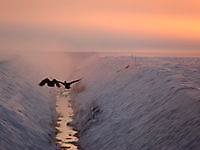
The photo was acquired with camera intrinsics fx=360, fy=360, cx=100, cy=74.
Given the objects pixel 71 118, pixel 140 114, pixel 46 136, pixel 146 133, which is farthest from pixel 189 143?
pixel 71 118

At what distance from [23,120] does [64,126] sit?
19.2 ft

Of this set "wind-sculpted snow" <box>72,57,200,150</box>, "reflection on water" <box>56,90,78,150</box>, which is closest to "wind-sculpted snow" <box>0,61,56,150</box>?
"reflection on water" <box>56,90,78,150</box>

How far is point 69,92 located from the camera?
5838 cm

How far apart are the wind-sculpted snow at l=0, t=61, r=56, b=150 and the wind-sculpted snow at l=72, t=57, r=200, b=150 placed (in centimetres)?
341

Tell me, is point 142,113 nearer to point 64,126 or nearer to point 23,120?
point 64,126

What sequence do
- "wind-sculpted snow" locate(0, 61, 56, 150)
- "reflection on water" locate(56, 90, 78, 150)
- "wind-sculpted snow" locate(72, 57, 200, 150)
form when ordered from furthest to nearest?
"reflection on water" locate(56, 90, 78, 150) < "wind-sculpted snow" locate(0, 61, 56, 150) < "wind-sculpted snow" locate(72, 57, 200, 150)

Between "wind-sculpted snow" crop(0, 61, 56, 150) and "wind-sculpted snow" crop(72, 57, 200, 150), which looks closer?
"wind-sculpted snow" crop(72, 57, 200, 150)

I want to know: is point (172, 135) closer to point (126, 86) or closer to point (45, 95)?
point (126, 86)

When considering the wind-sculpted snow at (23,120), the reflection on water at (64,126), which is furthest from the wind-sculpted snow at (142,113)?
the wind-sculpted snow at (23,120)

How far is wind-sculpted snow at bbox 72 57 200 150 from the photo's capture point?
23391 mm

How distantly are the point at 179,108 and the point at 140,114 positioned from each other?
4.84 m

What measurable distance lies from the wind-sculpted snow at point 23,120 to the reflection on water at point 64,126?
97cm

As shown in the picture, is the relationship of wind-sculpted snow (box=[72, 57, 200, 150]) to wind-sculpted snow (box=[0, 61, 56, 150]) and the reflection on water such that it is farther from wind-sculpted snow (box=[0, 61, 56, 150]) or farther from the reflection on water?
wind-sculpted snow (box=[0, 61, 56, 150])

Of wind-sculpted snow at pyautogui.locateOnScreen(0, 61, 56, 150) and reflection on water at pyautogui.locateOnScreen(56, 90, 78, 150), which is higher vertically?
wind-sculpted snow at pyautogui.locateOnScreen(0, 61, 56, 150)
